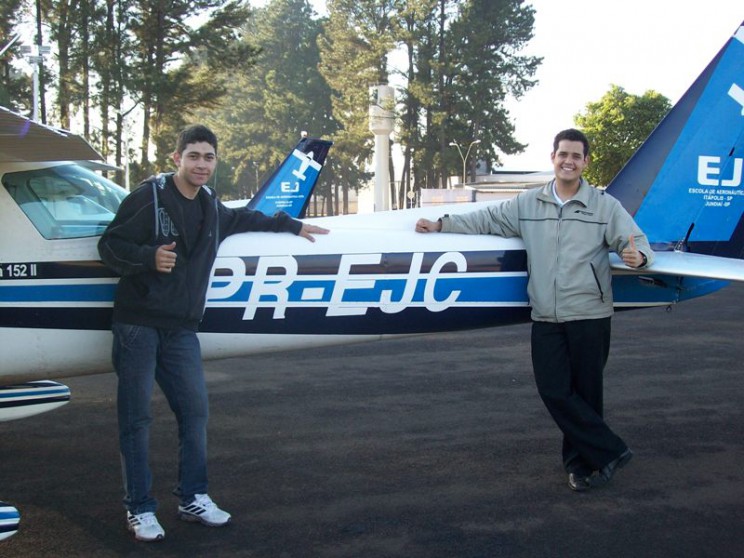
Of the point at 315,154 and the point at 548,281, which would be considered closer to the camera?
the point at 548,281

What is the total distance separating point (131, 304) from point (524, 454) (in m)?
2.56

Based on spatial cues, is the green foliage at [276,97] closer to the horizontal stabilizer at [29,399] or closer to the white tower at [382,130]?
the white tower at [382,130]

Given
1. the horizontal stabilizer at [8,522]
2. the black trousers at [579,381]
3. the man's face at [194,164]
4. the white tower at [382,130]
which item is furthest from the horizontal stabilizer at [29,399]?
the white tower at [382,130]

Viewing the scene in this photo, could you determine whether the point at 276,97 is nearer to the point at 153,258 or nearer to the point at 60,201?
the point at 60,201

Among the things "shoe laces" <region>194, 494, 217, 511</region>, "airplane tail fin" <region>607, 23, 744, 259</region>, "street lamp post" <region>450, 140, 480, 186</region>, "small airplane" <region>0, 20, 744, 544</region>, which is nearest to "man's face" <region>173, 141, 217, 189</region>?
"small airplane" <region>0, 20, 744, 544</region>

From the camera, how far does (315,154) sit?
14.5 metres

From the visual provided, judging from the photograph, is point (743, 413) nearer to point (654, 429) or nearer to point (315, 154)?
point (654, 429)

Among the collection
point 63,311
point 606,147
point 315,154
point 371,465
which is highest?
point 606,147

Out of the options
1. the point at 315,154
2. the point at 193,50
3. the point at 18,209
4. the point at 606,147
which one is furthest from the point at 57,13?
the point at 606,147

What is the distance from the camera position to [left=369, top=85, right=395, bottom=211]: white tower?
49406 millimetres

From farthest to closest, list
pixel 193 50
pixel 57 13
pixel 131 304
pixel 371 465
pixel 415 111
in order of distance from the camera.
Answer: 1. pixel 415 111
2. pixel 193 50
3. pixel 57 13
4. pixel 371 465
5. pixel 131 304

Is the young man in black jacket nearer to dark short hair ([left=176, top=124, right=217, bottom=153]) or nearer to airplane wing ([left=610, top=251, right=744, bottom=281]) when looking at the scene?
dark short hair ([left=176, top=124, right=217, bottom=153])

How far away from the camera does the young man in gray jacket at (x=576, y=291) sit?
12.5ft

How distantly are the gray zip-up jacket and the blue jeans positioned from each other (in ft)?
5.99
